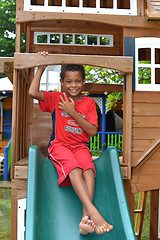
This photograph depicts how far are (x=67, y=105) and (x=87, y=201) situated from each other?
115cm

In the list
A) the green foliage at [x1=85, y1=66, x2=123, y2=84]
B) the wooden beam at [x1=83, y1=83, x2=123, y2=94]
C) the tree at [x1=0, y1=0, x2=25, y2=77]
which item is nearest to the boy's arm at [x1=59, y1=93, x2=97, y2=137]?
the wooden beam at [x1=83, y1=83, x2=123, y2=94]

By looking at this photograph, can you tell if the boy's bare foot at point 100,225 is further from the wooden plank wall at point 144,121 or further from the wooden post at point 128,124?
the wooden plank wall at point 144,121

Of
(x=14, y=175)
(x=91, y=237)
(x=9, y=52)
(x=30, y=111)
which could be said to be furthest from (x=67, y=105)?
(x=9, y=52)

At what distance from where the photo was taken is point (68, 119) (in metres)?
3.63

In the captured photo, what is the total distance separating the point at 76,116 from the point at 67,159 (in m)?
0.50

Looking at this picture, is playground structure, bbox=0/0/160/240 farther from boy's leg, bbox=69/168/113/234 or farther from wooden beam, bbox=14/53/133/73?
boy's leg, bbox=69/168/113/234

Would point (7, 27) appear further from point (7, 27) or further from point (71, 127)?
point (71, 127)

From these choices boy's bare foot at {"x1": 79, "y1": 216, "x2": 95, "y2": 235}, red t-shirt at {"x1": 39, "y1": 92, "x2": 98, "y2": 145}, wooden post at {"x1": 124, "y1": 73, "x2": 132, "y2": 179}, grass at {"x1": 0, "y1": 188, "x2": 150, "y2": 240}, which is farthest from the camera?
grass at {"x1": 0, "y1": 188, "x2": 150, "y2": 240}

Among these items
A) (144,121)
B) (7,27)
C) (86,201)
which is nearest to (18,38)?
(144,121)

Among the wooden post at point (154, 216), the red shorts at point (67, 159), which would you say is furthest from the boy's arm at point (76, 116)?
the wooden post at point (154, 216)

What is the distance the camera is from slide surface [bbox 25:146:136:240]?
2787 mm

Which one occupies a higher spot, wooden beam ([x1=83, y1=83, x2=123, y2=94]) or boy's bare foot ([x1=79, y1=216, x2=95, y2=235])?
wooden beam ([x1=83, y1=83, x2=123, y2=94])

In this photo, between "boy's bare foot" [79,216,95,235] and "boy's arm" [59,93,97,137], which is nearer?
"boy's bare foot" [79,216,95,235]

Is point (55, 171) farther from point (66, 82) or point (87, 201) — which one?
point (66, 82)
